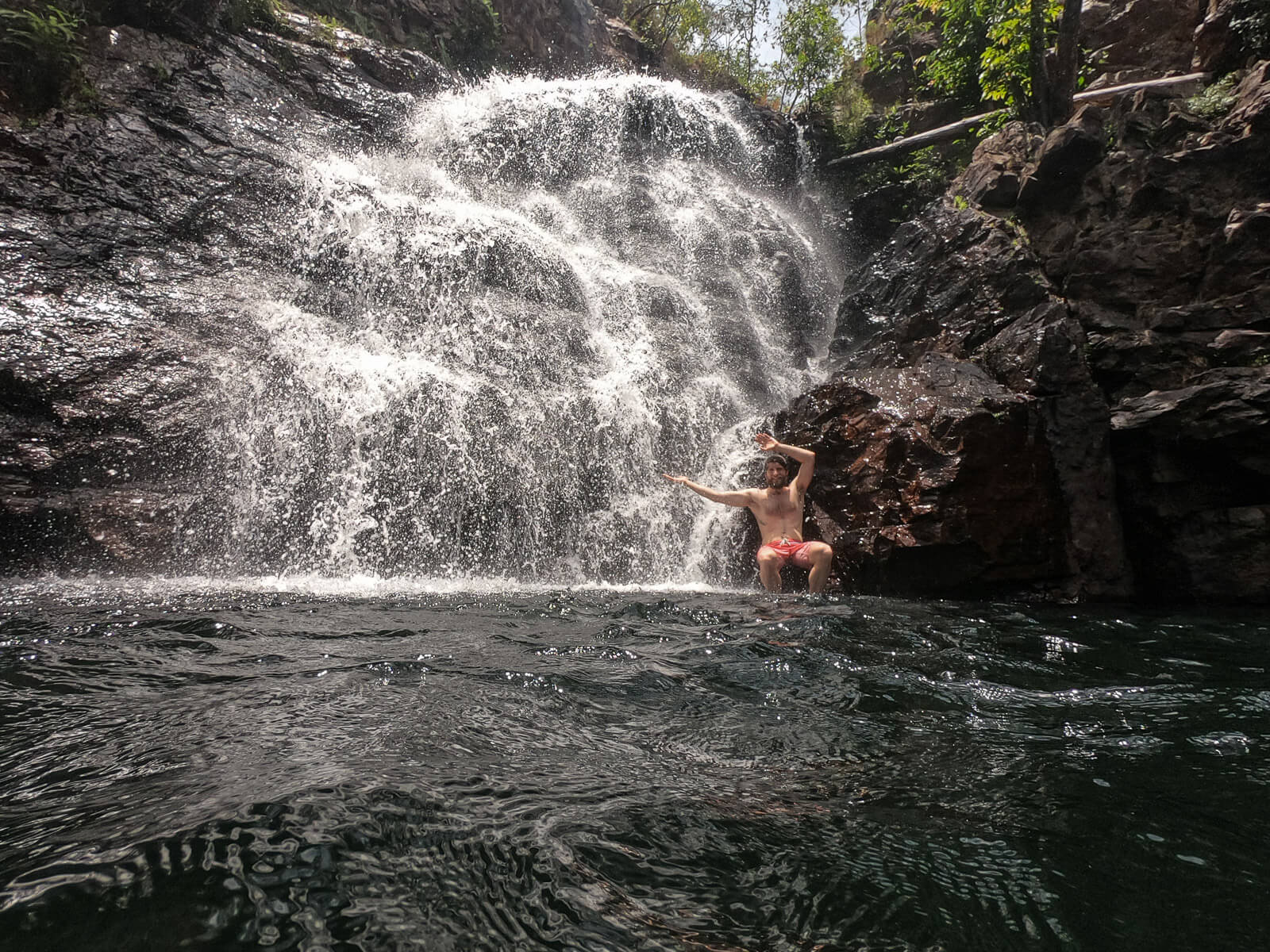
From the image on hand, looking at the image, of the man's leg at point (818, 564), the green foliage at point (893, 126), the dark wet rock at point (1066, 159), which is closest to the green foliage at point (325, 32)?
the green foliage at point (893, 126)

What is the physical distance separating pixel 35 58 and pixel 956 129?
15148 millimetres

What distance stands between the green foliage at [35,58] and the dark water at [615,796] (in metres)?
9.78

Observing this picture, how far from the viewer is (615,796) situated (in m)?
1.89

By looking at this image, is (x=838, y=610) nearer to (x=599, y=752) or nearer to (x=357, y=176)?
(x=599, y=752)

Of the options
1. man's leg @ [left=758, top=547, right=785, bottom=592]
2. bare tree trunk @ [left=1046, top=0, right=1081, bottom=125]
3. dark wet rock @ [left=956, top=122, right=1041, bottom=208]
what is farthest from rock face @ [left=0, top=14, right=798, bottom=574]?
bare tree trunk @ [left=1046, top=0, right=1081, bottom=125]

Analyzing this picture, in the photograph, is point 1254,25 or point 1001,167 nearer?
point 1254,25

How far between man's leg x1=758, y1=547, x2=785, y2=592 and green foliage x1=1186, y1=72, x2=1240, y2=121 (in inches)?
296

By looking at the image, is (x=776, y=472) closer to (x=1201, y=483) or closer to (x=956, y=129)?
(x=1201, y=483)

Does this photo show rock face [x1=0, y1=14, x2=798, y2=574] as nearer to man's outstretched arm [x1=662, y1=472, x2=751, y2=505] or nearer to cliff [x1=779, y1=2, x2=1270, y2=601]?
man's outstretched arm [x1=662, y1=472, x2=751, y2=505]

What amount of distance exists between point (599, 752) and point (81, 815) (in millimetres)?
1334

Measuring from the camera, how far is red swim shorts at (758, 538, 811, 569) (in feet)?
21.5

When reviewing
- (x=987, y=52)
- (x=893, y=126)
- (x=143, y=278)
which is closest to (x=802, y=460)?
(x=143, y=278)

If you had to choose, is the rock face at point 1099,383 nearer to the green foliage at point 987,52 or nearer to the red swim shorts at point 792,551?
the red swim shorts at point 792,551

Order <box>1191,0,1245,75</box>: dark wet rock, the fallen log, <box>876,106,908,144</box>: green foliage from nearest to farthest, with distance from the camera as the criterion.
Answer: <box>1191,0,1245,75</box>: dark wet rock → the fallen log → <box>876,106,908,144</box>: green foliage
